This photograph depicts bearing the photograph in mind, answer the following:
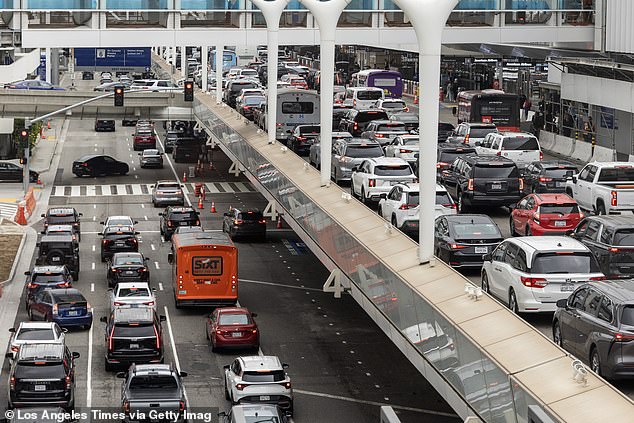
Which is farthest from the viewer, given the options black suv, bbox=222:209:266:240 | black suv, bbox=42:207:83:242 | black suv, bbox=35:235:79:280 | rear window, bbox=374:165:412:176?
black suv, bbox=42:207:83:242

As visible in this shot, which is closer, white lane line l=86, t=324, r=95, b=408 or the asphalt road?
the asphalt road

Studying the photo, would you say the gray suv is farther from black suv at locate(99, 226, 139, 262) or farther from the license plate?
black suv at locate(99, 226, 139, 262)

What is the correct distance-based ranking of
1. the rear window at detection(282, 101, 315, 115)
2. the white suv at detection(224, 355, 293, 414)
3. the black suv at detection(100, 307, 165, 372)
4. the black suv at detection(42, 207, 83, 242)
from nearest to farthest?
the white suv at detection(224, 355, 293, 414) → the black suv at detection(100, 307, 165, 372) → the black suv at detection(42, 207, 83, 242) → the rear window at detection(282, 101, 315, 115)

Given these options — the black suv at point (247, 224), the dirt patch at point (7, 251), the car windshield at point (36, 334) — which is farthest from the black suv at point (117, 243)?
the car windshield at point (36, 334)

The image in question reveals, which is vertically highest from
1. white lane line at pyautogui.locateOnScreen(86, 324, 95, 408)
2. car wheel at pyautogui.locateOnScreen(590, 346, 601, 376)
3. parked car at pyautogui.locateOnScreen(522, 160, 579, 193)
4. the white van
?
the white van

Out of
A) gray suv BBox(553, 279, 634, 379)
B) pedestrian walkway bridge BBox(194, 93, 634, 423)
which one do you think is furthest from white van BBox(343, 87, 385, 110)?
gray suv BBox(553, 279, 634, 379)

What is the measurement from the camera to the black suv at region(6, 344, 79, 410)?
98.5ft

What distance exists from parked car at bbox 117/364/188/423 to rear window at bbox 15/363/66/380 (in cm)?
152

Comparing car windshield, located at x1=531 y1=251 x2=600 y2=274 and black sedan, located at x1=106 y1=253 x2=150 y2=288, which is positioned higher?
car windshield, located at x1=531 y1=251 x2=600 y2=274

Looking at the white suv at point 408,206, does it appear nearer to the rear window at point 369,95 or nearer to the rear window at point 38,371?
the rear window at point 38,371

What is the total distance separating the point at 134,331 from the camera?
35094mm

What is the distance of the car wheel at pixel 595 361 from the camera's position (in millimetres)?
22891

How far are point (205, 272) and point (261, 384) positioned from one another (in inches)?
460

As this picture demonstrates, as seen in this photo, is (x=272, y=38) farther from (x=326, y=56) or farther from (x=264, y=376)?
(x=264, y=376)
